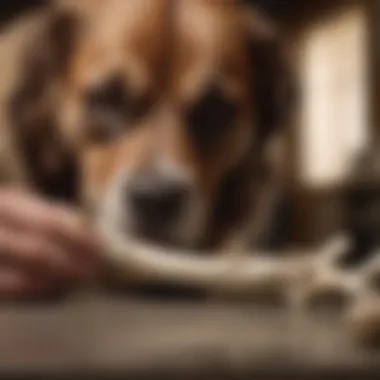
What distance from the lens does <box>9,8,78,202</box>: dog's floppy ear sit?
40.3 inches

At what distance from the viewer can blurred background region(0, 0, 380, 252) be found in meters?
1.02

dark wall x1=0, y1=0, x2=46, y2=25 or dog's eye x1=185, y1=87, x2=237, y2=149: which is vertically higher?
dark wall x1=0, y1=0, x2=46, y2=25

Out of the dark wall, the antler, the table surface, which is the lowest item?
the table surface

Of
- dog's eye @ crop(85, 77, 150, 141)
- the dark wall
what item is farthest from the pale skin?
the dark wall

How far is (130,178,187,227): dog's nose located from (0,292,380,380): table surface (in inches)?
3.8

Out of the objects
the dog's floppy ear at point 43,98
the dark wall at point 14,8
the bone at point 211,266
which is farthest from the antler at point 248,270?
the dark wall at point 14,8

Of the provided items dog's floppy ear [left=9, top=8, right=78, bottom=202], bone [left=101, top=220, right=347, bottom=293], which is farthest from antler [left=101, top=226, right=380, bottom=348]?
dog's floppy ear [left=9, top=8, right=78, bottom=202]

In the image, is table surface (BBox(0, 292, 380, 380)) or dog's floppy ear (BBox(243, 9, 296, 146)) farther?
dog's floppy ear (BBox(243, 9, 296, 146))

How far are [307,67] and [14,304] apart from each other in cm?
45

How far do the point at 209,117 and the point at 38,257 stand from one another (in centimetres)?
26

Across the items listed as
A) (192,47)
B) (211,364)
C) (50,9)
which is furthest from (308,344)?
(50,9)

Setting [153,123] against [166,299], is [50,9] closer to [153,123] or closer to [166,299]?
[153,123]

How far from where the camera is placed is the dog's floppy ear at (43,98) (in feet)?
3.35

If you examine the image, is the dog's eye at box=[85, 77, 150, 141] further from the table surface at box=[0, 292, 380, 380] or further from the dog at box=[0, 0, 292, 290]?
the table surface at box=[0, 292, 380, 380]
